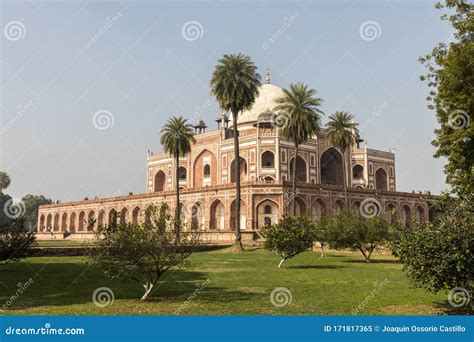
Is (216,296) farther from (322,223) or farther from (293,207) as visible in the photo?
(293,207)

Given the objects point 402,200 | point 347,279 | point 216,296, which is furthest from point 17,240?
point 402,200

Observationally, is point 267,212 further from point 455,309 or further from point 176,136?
point 455,309

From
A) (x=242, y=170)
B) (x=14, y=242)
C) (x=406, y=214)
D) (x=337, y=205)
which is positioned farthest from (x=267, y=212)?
(x=14, y=242)

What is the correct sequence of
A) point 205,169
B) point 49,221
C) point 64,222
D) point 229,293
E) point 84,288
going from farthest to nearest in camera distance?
1. point 49,221
2. point 64,222
3. point 205,169
4. point 84,288
5. point 229,293

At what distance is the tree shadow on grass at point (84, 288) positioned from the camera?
13.2 meters

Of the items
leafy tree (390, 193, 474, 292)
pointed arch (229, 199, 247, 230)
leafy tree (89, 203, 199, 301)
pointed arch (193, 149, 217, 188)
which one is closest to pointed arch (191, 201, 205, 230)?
pointed arch (229, 199, 247, 230)

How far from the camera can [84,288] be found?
15.7 m

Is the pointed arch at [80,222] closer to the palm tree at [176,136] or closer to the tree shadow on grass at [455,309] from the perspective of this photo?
the palm tree at [176,136]

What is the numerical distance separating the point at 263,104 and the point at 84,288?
185 ft

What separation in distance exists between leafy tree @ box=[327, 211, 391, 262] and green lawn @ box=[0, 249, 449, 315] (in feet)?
21.1

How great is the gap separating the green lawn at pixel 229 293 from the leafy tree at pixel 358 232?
21.1 feet

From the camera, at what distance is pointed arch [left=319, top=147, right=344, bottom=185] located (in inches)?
2653

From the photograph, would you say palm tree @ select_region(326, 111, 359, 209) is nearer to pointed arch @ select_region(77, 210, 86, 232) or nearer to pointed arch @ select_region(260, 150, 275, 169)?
pointed arch @ select_region(260, 150, 275, 169)

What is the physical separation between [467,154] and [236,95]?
20.8 meters
